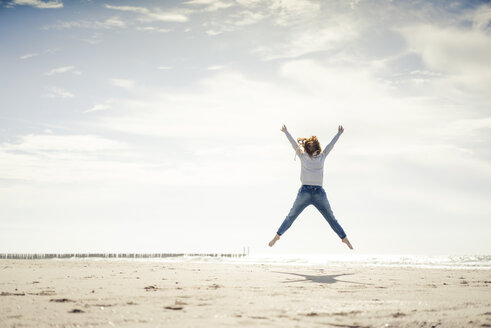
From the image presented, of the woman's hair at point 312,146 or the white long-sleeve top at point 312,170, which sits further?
the woman's hair at point 312,146

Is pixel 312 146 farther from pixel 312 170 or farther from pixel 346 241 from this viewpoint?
pixel 346 241

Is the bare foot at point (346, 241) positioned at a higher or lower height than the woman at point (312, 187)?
lower

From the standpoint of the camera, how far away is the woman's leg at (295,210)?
9016mm

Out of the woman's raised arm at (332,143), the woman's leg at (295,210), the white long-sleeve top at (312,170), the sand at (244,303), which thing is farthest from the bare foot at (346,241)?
the sand at (244,303)

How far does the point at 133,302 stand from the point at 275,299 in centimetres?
155

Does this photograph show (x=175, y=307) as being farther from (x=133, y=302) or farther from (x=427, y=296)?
(x=427, y=296)

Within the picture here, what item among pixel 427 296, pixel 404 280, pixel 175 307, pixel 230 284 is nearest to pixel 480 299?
pixel 427 296

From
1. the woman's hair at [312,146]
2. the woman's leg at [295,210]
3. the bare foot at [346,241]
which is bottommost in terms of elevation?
the bare foot at [346,241]

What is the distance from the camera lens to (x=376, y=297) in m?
4.99

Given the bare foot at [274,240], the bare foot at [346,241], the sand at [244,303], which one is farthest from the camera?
the bare foot at [346,241]

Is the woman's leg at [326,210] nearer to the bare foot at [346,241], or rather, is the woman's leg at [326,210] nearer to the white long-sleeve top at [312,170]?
the bare foot at [346,241]

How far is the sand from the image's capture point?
356 cm

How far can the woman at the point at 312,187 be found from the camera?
8961mm

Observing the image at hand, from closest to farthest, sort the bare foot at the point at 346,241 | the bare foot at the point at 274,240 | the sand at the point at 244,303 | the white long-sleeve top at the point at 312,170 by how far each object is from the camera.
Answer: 1. the sand at the point at 244,303
2. the white long-sleeve top at the point at 312,170
3. the bare foot at the point at 274,240
4. the bare foot at the point at 346,241
